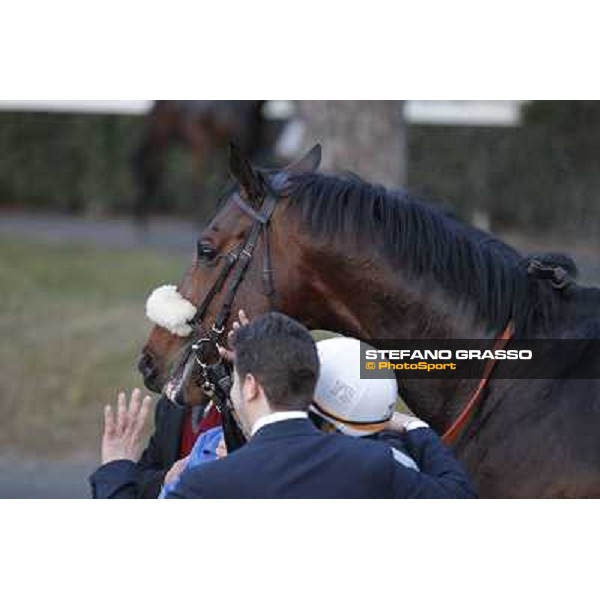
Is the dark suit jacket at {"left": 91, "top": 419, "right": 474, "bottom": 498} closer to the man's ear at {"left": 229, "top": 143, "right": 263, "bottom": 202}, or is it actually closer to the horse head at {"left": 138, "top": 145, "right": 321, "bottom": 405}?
the horse head at {"left": 138, "top": 145, "right": 321, "bottom": 405}

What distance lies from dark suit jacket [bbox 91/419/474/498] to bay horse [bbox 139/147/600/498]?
2.41ft

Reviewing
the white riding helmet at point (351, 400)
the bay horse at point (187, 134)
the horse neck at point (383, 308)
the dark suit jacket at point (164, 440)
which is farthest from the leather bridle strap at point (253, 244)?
the bay horse at point (187, 134)

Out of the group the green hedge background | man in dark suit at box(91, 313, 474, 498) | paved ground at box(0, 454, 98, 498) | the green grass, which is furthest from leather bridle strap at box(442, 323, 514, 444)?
the green grass

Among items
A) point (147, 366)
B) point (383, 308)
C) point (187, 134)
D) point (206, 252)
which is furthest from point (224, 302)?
point (187, 134)

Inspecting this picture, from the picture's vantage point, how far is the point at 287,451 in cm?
244

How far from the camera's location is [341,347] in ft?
9.32

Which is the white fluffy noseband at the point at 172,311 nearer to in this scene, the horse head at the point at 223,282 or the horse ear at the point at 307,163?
the horse head at the point at 223,282

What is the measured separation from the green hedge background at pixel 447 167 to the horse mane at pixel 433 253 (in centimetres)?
287

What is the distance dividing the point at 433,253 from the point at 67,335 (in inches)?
204

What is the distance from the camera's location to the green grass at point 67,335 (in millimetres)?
7277

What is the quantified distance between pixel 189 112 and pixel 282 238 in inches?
205

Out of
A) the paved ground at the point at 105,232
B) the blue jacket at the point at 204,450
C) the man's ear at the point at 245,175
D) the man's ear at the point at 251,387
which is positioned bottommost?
the paved ground at the point at 105,232
